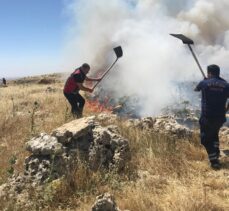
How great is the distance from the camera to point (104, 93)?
18281 mm

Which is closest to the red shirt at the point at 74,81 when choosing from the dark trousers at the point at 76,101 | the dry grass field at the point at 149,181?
the dark trousers at the point at 76,101

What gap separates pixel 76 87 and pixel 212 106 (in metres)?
3.61

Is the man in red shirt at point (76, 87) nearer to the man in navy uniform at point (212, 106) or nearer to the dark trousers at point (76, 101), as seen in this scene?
the dark trousers at point (76, 101)

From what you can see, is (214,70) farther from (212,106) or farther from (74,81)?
(74,81)

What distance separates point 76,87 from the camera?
32.0ft

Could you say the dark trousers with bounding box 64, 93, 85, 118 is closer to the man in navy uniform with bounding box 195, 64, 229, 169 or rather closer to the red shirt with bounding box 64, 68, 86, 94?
the red shirt with bounding box 64, 68, 86, 94

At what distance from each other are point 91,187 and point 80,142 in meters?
0.83

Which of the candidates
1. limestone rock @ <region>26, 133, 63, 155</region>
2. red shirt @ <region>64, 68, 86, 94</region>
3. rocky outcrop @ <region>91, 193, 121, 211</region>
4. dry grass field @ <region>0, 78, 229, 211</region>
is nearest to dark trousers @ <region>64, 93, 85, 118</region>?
red shirt @ <region>64, 68, 86, 94</region>

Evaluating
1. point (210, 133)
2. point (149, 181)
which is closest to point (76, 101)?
point (210, 133)

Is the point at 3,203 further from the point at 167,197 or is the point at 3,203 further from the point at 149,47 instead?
the point at 149,47

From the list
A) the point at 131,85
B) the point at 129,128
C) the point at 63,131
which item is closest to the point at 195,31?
the point at 131,85

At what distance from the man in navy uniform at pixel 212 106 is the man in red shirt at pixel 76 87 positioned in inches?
124

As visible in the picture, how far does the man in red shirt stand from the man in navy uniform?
Result: 315 centimetres

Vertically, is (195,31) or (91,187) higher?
(195,31)
